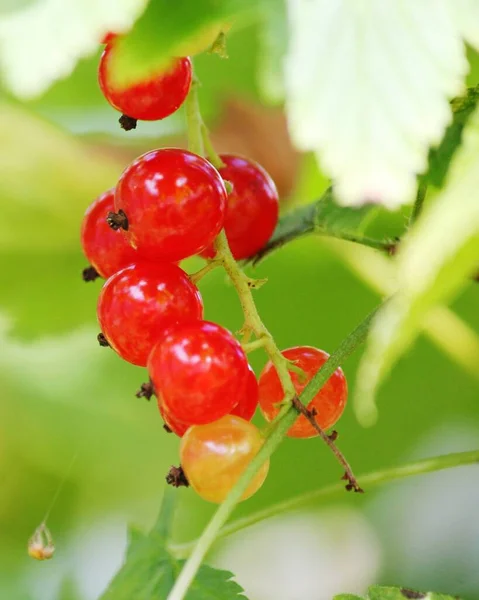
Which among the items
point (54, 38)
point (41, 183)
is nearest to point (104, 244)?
point (54, 38)

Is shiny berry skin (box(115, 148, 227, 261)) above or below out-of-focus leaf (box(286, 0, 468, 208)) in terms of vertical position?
above

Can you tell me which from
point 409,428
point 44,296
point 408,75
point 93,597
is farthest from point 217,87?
point 408,75

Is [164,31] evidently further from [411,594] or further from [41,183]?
[41,183]

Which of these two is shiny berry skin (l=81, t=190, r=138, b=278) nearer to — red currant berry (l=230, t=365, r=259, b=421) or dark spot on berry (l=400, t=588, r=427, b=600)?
red currant berry (l=230, t=365, r=259, b=421)

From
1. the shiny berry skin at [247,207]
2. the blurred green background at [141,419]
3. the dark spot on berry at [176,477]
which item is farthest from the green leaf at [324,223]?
the blurred green background at [141,419]

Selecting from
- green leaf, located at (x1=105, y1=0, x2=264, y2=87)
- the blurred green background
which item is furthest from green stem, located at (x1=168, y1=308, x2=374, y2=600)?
the blurred green background

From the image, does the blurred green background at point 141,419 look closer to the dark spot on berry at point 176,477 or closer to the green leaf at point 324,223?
the green leaf at point 324,223

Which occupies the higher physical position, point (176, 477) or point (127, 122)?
point (127, 122)
